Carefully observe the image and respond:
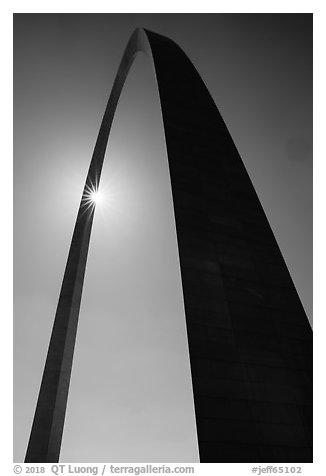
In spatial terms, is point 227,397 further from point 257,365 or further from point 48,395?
point 48,395

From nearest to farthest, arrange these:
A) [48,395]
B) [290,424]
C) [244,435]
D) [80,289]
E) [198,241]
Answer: [244,435]
[290,424]
[198,241]
[48,395]
[80,289]

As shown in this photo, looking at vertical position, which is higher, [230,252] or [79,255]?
[79,255]

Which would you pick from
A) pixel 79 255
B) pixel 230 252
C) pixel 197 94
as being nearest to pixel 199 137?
pixel 197 94

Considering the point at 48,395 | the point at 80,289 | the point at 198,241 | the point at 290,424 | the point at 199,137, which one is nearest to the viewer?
the point at 290,424

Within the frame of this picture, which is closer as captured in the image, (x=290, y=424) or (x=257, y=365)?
(x=290, y=424)

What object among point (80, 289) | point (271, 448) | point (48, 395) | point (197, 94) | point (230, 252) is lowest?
point (271, 448)
